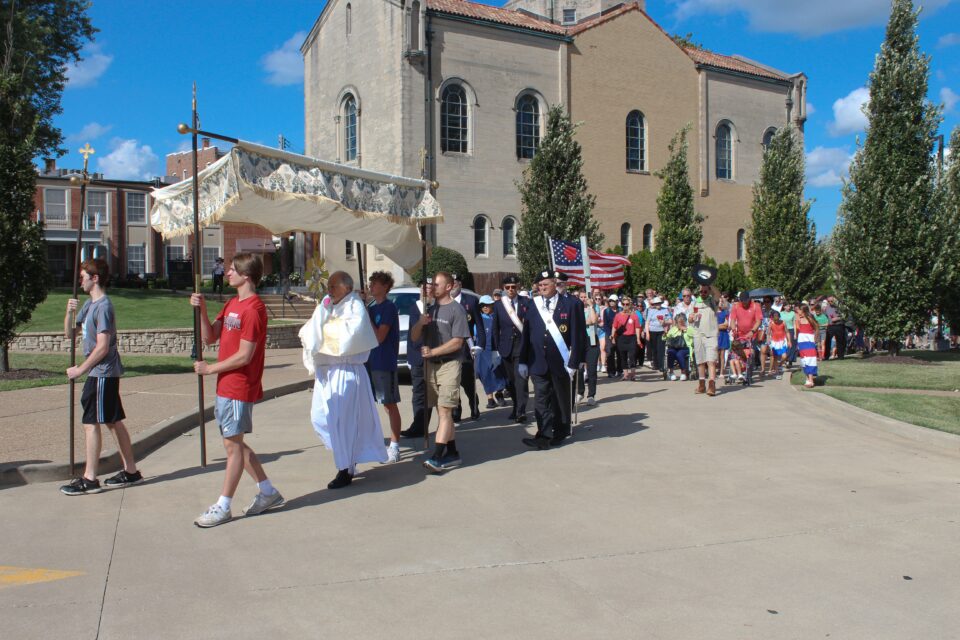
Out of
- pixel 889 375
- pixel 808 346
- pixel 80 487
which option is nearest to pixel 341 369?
pixel 80 487

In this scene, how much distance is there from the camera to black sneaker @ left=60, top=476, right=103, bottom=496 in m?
6.80

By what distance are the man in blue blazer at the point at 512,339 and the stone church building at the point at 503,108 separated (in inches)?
880

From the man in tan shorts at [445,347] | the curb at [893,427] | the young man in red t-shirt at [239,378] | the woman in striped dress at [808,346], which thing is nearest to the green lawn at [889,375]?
the woman in striped dress at [808,346]

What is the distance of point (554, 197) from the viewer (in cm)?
2969

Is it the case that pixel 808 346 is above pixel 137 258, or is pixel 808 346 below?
below

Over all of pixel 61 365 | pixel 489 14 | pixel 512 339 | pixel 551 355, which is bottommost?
pixel 61 365

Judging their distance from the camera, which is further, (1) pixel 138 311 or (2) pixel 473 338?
(1) pixel 138 311

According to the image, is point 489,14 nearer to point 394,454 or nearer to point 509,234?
point 509,234

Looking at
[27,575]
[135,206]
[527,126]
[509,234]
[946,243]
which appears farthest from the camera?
[135,206]

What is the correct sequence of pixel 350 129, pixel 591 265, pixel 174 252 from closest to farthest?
pixel 591 265 < pixel 350 129 < pixel 174 252

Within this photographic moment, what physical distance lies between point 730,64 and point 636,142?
8.71 meters

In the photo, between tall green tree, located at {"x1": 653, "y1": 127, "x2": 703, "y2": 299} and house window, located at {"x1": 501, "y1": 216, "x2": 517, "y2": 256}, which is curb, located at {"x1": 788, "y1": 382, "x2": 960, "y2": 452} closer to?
tall green tree, located at {"x1": 653, "y1": 127, "x2": 703, "y2": 299}

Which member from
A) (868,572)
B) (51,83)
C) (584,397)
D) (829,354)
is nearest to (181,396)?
(584,397)

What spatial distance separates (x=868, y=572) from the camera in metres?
4.94
